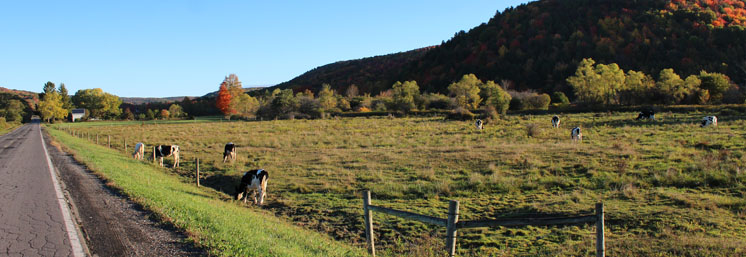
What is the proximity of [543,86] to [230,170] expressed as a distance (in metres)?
102

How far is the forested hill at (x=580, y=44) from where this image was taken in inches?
3794

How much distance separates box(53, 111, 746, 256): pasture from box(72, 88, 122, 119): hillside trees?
115 m

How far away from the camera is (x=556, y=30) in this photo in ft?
433

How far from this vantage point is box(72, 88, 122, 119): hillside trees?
116 metres

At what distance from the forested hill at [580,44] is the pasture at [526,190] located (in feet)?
284

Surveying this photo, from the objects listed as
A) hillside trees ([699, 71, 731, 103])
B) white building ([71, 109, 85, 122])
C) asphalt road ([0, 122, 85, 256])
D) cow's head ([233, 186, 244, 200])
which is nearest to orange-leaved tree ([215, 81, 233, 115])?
white building ([71, 109, 85, 122])

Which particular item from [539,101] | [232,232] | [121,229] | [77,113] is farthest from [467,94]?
[77,113]

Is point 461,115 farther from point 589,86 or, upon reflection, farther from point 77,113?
point 77,113

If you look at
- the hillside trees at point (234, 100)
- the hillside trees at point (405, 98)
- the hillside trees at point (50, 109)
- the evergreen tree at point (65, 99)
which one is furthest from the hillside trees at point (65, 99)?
the hillside trees at point (405, 98)

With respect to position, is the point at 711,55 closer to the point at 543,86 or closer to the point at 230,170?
the point at 543,86

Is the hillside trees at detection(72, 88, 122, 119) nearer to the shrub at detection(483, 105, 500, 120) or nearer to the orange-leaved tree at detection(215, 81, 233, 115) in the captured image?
the orange-leaved tree at detection(215, 81, 233, 115)

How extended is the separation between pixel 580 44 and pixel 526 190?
11944 cm

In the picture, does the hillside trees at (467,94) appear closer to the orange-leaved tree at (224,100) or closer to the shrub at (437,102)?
the shrub at (437,102)

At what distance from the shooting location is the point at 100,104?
115m
